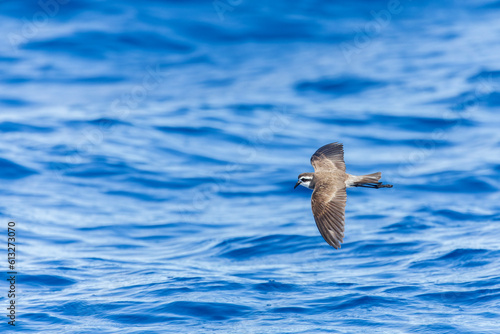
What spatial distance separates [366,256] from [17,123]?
32.8ft

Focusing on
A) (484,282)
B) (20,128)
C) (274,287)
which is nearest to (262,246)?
(274,287)

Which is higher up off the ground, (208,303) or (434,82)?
(434,82)

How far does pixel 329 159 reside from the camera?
10.4m

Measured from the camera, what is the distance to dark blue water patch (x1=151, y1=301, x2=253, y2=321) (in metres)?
10.1

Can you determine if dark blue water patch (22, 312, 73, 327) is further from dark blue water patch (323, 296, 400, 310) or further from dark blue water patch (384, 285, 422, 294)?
dark blue water patch (384, 285, 422, 294)

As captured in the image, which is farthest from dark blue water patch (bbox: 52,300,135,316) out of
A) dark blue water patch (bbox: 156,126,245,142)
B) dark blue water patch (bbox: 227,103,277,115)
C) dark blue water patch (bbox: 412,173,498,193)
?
dark blue water patch (bbox: 227,103,277,115)

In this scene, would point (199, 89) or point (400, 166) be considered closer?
point (400, 166)

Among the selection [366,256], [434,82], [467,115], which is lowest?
[366,256]

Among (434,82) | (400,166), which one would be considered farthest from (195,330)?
(434,82)

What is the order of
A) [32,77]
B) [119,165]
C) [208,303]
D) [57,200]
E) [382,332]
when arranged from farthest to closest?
[32,77]
[119,165]
[57,200]
[208,303]
[382,332]

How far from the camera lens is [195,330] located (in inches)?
380

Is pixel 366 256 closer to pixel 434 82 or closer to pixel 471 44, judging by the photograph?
pixel 434 82

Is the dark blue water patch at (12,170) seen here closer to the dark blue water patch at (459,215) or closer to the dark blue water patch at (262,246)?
the dark blue water patch at (262,246)

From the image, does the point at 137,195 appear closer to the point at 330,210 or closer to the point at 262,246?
the point at 262,246
